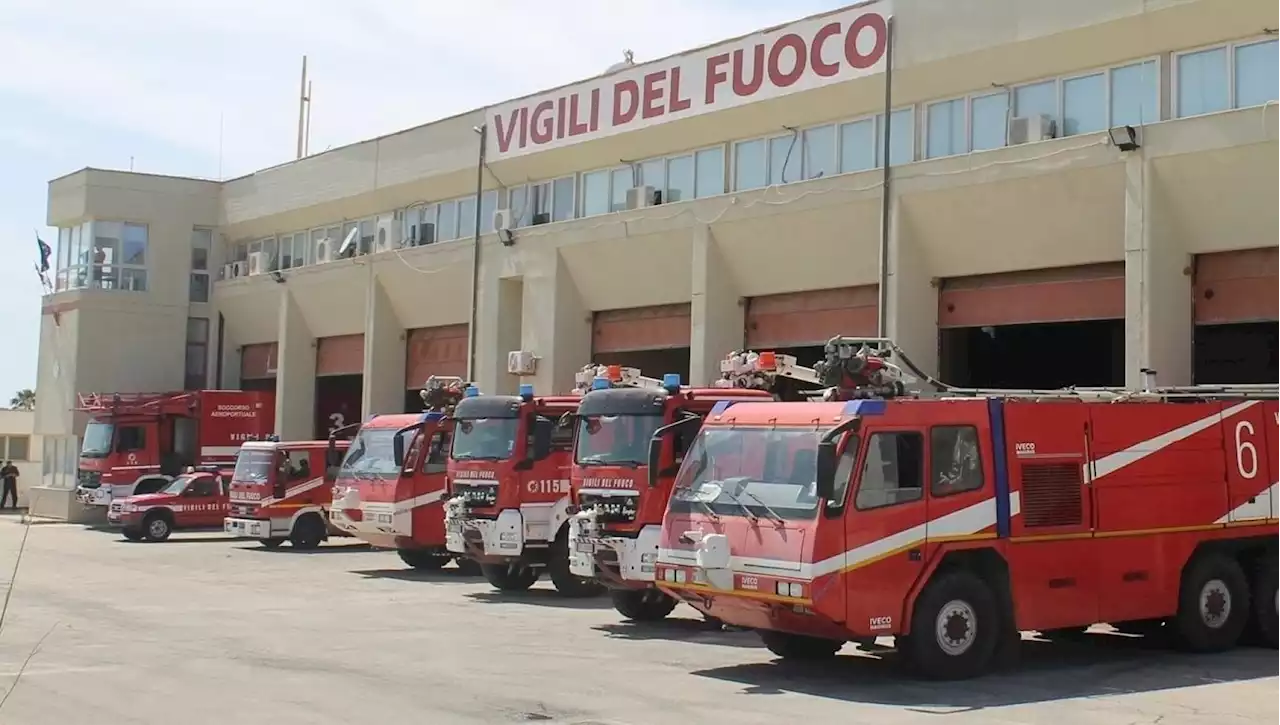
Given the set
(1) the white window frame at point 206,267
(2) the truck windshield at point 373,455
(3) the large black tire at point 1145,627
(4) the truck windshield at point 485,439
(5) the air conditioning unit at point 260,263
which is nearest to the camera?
(3) the large black tire at point 1145,627

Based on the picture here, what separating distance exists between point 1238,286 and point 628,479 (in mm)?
8995

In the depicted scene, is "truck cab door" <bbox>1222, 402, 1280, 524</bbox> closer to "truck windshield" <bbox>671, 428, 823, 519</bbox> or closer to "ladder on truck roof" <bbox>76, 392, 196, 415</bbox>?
"truck windshield" <bbox>671, 428, 823, 519</bbox>

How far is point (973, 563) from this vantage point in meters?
11.9

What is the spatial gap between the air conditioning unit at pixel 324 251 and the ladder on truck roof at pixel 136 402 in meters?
5.01

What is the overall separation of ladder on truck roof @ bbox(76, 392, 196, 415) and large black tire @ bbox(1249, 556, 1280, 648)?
27.6m

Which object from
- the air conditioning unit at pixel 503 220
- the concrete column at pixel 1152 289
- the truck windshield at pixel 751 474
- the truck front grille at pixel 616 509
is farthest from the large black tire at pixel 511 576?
the air conditioning unit at pixel 503 220

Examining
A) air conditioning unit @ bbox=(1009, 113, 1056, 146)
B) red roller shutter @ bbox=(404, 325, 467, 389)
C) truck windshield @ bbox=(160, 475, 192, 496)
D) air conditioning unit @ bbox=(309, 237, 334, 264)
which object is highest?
air conditioning unit @ bbox=(309, 237, 334, 264)

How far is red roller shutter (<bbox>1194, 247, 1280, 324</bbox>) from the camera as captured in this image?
60.4ft

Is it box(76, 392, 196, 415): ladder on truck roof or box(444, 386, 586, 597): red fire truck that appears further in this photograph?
box(76, 392, 196, 415): ladder on truck roof

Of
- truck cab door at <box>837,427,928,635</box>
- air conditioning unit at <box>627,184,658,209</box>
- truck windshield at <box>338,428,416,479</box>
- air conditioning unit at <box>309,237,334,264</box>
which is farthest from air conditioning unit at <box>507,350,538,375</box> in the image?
truck cab door at <box>837,427,928,635</box>

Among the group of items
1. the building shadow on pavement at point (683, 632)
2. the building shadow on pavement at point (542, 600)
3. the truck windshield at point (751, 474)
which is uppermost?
the truck windshield at point (751, 474)

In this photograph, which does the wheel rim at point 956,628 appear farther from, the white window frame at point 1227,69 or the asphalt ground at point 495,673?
the white window frame at point 1227,69

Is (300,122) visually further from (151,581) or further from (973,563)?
(973,563)

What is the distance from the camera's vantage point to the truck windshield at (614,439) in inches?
639
